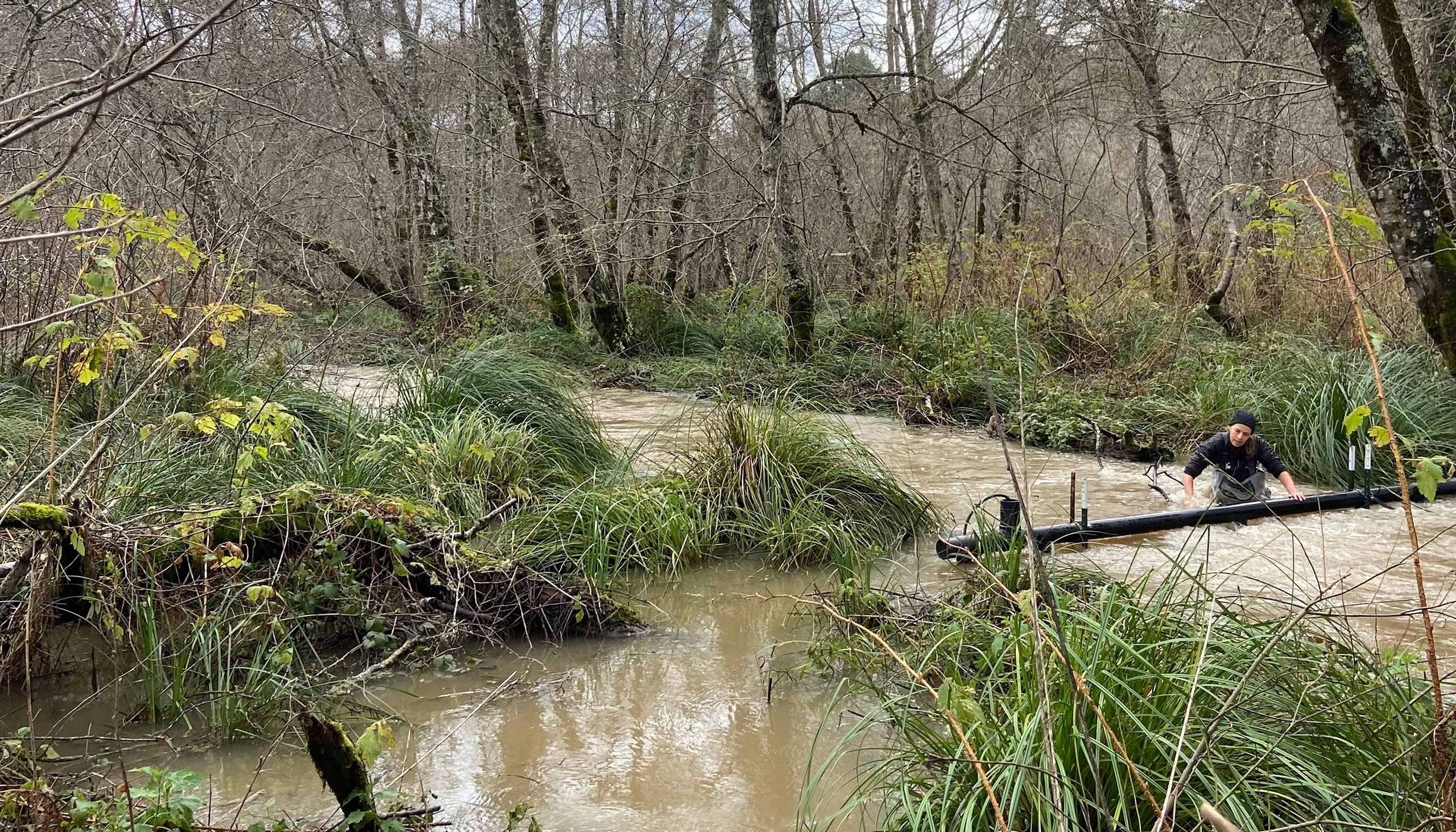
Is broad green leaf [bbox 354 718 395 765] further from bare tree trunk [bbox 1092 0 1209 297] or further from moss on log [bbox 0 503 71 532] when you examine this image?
bare tree trunk [bbox 1092 0 1209 297]

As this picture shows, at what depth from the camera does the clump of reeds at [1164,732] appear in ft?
8.62

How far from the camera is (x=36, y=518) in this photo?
351cm

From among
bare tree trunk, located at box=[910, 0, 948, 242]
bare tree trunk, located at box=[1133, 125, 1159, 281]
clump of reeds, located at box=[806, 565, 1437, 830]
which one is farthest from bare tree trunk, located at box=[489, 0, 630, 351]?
clump of reeds, located at box=[806, 565, 1437, 830]

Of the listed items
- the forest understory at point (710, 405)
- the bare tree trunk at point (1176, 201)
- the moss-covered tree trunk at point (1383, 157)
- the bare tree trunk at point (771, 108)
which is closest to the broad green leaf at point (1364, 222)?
the forest understory at point (710, 405)

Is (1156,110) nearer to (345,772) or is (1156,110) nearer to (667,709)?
(667,709)

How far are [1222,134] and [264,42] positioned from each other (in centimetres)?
1345

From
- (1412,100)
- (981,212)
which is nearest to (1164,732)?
(1412,100)

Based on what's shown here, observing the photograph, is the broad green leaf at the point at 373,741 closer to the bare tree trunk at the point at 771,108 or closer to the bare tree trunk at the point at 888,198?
the bare tree trunk at the point at 771,108

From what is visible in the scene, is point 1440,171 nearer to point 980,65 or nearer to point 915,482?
point 915,482

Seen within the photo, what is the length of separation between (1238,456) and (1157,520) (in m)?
1.45

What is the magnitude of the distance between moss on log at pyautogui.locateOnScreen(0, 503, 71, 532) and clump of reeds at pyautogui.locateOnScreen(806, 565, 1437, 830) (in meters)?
2.83

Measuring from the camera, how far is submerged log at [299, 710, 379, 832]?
281 centimetres

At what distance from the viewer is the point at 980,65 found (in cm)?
1395

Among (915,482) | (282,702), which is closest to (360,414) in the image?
(282,702)
